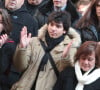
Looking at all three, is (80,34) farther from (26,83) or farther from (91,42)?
(26,83)

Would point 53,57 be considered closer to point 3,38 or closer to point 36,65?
point 36,65

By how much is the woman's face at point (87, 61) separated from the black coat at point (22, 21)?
1090 mm

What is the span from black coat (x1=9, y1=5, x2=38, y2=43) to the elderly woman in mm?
1015

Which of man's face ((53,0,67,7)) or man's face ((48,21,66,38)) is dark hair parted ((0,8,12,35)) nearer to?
man's face ((48,21,66,38))

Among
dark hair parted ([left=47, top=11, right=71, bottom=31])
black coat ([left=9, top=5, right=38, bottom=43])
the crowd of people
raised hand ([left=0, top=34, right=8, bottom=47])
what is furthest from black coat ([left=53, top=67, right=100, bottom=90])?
black coat ([left=9, top=5, right=38, bottom=43])

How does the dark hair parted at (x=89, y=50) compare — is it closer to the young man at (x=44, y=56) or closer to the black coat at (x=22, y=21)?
the young man at (x=44, y=56)

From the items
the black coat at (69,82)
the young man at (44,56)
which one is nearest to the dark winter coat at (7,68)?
the young man at (44,56)

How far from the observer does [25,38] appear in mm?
4402

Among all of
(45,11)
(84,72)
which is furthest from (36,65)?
(45,11)

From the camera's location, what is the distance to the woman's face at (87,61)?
171 inches

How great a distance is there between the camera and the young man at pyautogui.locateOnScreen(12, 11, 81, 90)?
448 centimetres

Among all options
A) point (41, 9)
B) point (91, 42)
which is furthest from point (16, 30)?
point (91, 42)

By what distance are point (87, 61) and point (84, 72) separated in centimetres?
13

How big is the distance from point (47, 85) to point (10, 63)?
1.75ft
